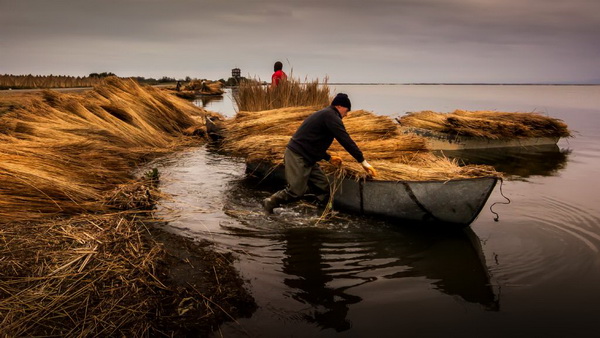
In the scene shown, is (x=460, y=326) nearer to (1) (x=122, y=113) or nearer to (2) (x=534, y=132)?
(1) (x=122, y=113)

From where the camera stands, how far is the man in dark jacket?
171 inches

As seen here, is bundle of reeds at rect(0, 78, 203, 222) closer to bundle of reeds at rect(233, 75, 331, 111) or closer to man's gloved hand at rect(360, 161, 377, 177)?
bundle of reeds at rect(233, 75, 331, 111)

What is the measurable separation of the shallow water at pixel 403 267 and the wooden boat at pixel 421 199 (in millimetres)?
165

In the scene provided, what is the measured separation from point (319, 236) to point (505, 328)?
6.51 ft

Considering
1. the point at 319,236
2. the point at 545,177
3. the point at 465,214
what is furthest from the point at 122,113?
the point at 545,177

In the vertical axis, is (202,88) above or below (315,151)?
above

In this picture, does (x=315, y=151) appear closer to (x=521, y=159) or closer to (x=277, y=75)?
(x=277, y=75)

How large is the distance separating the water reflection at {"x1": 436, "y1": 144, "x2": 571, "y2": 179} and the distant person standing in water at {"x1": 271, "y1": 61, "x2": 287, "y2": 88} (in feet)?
13.1

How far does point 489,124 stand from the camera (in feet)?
33.3

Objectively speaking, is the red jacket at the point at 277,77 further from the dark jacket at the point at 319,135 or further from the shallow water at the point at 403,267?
the dark jacket at the point at 319,135

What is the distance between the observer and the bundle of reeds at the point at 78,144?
3.96 m

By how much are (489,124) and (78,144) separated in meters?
9.52

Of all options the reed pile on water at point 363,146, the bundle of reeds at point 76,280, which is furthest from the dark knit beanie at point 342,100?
the bundle of reeds at point 76,280

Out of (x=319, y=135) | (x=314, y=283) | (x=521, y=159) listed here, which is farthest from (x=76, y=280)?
(x=521, y=159)
